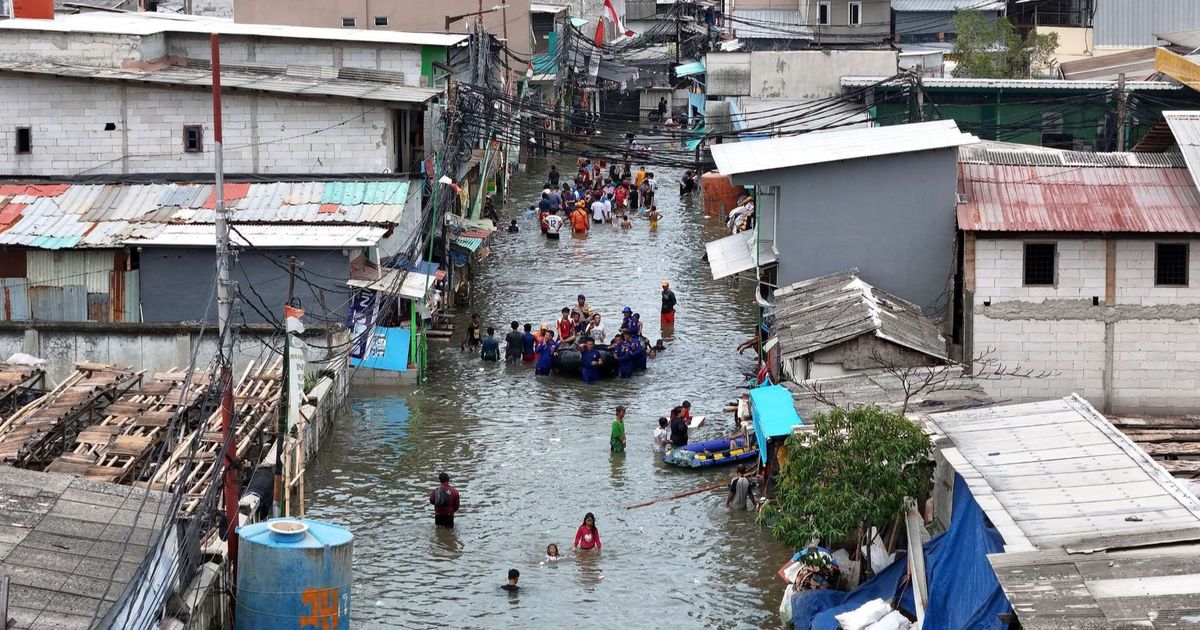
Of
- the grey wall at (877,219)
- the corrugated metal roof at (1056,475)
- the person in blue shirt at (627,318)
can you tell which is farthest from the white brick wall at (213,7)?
the corrugated metal roof at (1056,475)

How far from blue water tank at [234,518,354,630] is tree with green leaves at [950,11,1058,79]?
32387 millimetres

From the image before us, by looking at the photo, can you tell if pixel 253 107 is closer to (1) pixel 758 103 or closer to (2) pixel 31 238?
(2) pixel 31 238

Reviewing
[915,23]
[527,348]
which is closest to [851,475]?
[527,348]

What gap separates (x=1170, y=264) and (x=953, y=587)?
1053cm

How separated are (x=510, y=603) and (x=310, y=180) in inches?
611

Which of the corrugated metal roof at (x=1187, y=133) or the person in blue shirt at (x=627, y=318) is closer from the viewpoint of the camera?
the corrugated metal roof at (x=1187, y=133)

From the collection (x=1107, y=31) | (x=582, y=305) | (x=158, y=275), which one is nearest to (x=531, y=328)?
(x=582, y=305)

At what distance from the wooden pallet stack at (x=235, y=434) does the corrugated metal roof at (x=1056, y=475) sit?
29.4ft

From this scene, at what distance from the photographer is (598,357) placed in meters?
32.8

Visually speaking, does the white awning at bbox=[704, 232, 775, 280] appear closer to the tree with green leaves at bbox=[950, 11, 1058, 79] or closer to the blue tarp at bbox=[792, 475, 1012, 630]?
the blue tarp at bbox=[792, 475, 1012, 630]

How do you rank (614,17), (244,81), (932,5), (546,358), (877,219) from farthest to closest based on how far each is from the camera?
(614,17)
(932,5)
(244,81)
(546,358)
(877,219)

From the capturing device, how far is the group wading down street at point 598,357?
25.0 meters

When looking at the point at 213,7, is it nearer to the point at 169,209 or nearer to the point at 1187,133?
the point at 169,209

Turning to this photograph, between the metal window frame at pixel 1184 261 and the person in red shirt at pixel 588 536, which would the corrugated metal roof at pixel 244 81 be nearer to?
→ the person in red shirt at pixel 588 536
